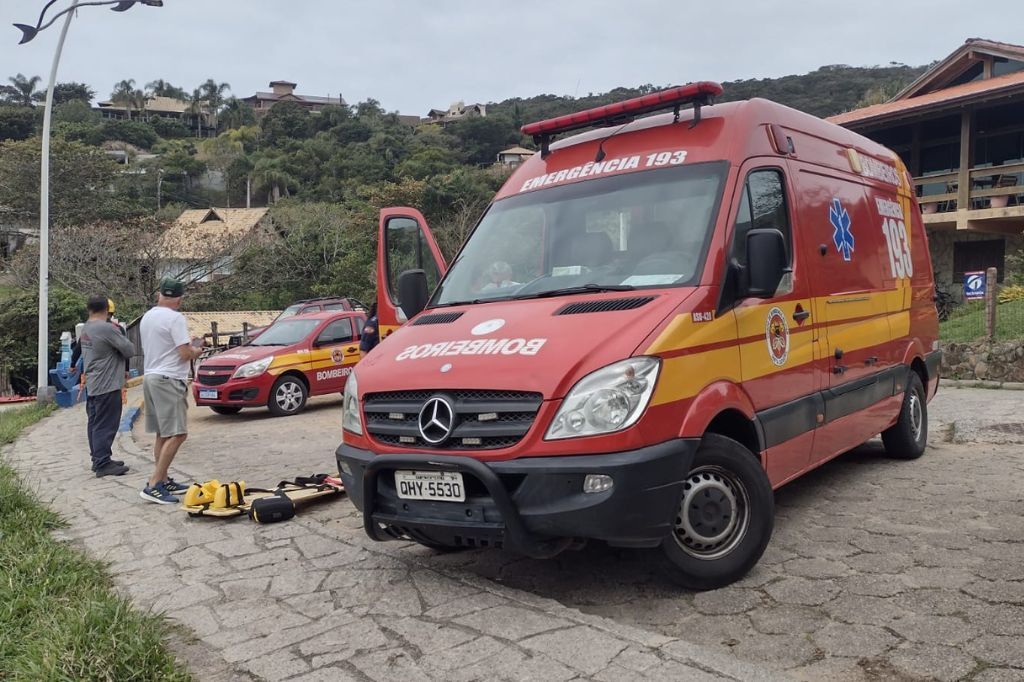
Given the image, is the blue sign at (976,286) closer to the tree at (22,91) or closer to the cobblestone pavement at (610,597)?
the cobblestone pavement at (610,597)

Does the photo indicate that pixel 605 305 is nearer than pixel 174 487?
Yes

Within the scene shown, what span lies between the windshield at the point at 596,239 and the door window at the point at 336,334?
27.8 ft

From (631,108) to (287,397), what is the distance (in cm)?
899

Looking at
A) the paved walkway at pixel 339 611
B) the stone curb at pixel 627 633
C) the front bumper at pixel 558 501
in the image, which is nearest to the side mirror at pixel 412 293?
the paved walkway at pixel 339 611

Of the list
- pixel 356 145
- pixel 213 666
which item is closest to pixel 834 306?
pixel 213 666

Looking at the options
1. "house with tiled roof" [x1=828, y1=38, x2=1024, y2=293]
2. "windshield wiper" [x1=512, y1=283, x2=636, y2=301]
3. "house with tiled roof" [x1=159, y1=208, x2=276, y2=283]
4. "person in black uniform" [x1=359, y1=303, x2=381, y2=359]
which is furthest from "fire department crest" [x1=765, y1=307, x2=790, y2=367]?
"house with tiled roof" [x1=159, y1=208, x2=276, y2=283]

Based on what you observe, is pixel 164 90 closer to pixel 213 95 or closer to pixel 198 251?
pixel 213 95

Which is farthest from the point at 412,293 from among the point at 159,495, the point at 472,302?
the point at 159,495

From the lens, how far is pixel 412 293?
5.46 metres

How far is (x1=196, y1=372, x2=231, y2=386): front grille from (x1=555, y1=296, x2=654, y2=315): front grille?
369 inches

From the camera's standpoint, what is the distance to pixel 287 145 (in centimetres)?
7438

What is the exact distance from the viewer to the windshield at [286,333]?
517 inches

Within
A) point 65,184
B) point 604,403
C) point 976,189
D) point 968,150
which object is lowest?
point 604,403

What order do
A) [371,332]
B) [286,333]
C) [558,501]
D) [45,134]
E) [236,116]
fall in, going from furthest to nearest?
[236,116] → [45,134] → [286,333] → [371,332] → [558,501]
